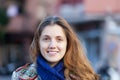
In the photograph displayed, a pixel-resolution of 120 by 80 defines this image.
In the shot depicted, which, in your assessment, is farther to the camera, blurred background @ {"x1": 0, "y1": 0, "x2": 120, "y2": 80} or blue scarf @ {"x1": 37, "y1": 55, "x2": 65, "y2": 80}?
blurred background @ {"x1": 0, "y1": 0, "x2": 120, "y2": 80}

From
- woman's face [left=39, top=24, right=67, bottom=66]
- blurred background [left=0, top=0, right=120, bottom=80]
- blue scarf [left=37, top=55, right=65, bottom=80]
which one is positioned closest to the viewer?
blue scarf [left=37, top=55, right=65, bottom=80]

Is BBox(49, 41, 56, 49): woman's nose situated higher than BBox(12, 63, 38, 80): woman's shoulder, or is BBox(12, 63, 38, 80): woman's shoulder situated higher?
BBox(49, 41, 56, 49): woman's nose

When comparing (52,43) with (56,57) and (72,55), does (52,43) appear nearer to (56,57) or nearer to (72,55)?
(56,57)

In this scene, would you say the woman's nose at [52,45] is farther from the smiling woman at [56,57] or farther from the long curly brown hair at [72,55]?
the long curly brown hair at [72,55]

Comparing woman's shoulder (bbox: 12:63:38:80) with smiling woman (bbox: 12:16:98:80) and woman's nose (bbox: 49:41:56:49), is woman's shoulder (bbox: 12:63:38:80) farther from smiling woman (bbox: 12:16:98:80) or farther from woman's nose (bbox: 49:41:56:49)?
woman's nose (bbox: 49:41:56:49)

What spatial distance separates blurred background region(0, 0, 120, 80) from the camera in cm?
2630

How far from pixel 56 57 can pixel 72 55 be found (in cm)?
15

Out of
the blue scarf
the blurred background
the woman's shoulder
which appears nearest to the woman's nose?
the blue scarf

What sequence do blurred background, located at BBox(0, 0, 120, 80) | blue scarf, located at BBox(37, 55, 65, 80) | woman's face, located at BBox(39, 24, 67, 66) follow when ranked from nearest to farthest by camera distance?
blue scarf, located at BBox(37, 55, 65, 80) < woman's face, located at BBox(39, 24, 67, 66) < blurred background, located at BBox(0, 0, 120, 80)

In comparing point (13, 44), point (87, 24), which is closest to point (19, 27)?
point (13, 44)

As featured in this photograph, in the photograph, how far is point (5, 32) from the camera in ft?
136

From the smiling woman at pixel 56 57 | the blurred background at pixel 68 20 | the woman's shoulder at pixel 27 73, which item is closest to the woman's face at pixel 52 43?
the smiling woman at pixel 56 57

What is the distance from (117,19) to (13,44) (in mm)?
18323

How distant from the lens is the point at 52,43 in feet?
14.6
